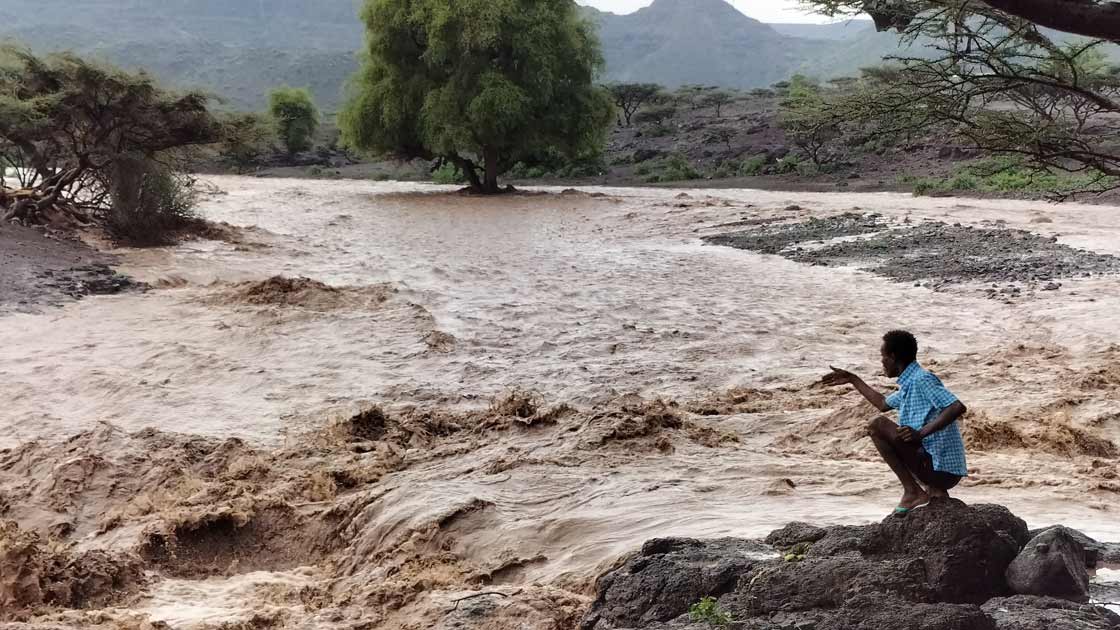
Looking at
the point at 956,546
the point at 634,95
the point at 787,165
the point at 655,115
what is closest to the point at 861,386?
the point at 956,546

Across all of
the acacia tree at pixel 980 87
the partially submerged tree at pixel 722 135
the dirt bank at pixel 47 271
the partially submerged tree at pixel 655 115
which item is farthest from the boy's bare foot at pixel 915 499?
the partially submerged tree at pixel 655 115

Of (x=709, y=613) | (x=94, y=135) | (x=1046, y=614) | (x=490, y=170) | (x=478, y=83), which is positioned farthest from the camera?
(x=490, y=170)

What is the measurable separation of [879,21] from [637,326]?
5969mm

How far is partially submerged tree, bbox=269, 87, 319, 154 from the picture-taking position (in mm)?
56406

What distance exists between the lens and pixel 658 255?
18703mm

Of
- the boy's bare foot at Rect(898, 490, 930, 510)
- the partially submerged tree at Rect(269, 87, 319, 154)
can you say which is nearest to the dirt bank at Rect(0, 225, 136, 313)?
the boy's bare foot at Rect(898, 490, 930, 510)

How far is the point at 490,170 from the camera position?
35.3m

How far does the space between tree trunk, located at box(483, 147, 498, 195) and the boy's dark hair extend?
3082cm

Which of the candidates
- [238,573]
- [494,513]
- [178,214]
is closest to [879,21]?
[494,513]

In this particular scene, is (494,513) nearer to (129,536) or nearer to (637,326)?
(129,536)

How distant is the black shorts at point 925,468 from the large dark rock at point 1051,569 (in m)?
0.57

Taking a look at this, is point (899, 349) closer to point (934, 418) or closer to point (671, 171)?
point (934, 418)

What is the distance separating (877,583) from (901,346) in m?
1.16

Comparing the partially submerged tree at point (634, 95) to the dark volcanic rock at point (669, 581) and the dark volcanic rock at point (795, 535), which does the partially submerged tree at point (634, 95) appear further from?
the dark volcanic rock at point (669, 581)
